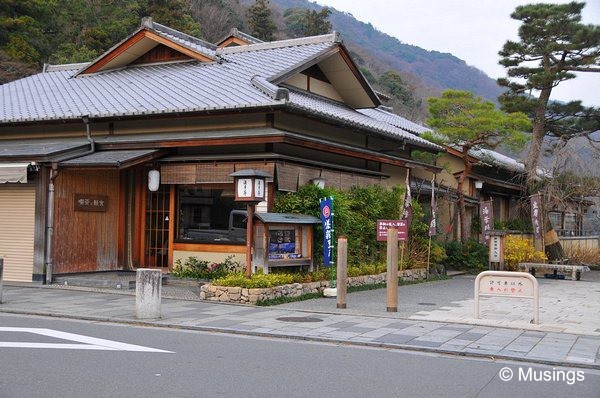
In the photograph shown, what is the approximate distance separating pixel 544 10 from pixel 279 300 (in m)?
19.8

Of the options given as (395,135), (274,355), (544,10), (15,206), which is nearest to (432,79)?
(544,10)

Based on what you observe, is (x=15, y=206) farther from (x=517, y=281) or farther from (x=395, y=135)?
(x=517, y=281)

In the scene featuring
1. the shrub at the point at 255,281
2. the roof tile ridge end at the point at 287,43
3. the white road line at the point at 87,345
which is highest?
the roof tile ridge end at the point at 287,43

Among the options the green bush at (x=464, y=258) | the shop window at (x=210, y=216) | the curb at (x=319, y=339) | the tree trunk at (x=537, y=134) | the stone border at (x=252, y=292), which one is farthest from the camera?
the tree trunk at (x=537, y=134)

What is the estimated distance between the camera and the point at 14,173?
16484 mm

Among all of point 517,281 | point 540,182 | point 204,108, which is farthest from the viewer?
point 540,182

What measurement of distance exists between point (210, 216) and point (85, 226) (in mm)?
3585

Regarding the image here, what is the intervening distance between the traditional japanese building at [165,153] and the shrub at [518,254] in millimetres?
6755

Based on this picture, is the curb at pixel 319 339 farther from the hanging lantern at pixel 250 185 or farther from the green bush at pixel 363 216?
the green bush at pixel 363 216

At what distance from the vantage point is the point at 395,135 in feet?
68.2

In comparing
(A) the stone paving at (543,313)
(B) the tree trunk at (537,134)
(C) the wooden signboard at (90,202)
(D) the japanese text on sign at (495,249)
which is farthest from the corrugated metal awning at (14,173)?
(B) the tree trunk at (537,134)

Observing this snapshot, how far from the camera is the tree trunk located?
26.9 metres

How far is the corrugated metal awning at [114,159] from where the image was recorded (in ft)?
52.6

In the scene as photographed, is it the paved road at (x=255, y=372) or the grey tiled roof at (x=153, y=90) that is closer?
the paved road at (x=255, y=372)
